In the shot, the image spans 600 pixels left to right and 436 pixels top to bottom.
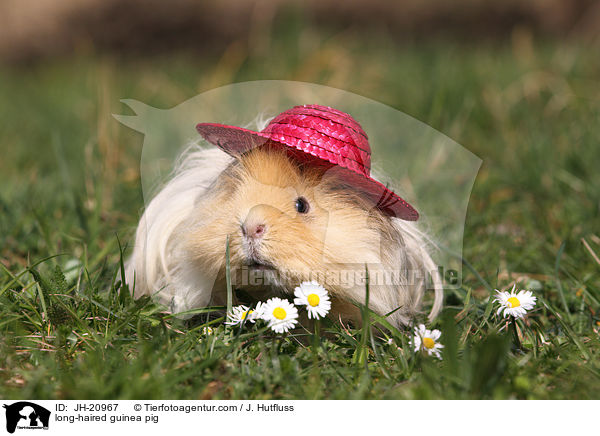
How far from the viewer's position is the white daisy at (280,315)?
6.25 ft

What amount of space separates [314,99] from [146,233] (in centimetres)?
123

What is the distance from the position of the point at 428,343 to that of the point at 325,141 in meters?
0.78

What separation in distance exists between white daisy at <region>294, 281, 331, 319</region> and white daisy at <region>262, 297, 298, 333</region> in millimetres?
43

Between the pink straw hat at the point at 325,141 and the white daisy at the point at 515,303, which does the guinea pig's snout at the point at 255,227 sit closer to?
the pink straw hat at the point at 325,141

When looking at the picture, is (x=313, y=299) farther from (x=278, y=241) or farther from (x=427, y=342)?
(x=427, y=342)

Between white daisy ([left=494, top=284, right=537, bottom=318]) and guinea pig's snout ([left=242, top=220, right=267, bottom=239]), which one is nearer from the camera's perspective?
guinea pig's snout ([left=242, top=220, right=267, bottom=239])

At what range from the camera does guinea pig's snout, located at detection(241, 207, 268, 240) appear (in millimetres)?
1844

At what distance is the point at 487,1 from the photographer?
28.7ft

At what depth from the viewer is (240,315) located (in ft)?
6.64
